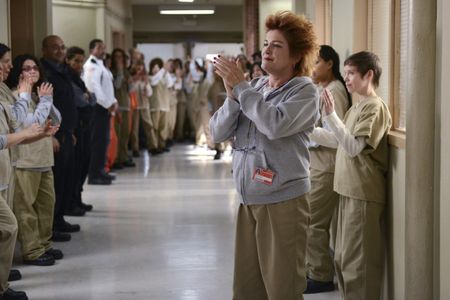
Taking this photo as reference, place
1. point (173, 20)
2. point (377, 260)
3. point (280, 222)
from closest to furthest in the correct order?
point (280, 222) < point (377, 260) < point (173, 20)

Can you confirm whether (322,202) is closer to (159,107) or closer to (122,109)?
(122,109)

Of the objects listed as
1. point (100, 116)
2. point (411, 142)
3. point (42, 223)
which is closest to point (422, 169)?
point (411, 142)

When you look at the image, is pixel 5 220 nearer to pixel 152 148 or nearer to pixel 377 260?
pixel 377 260

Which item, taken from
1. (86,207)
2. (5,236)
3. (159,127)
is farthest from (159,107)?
(5,236)

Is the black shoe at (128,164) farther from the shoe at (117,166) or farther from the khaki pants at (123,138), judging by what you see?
the shoe at (117,166)

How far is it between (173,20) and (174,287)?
1749 centimetres

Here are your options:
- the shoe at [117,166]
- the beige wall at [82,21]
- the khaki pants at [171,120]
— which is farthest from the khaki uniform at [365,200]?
the khaki pants at [171,120]

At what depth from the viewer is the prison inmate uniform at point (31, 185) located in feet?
16.9

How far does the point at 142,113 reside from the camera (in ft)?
42.3

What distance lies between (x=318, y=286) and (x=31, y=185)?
2108 mm

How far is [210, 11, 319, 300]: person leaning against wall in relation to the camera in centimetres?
295

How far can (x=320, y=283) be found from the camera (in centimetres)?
461

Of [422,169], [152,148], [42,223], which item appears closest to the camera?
[422,169]

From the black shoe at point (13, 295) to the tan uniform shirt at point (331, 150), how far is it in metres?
1.90
